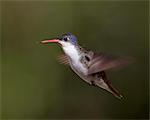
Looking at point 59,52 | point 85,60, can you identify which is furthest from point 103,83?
point 59,52

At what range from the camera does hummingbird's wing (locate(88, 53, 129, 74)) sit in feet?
5.34

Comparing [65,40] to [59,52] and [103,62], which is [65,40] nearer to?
[103,62]

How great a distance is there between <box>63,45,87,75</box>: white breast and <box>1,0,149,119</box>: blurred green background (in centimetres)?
266

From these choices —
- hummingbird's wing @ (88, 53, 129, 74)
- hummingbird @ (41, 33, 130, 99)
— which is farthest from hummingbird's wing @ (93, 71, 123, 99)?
hummingbird's wing @ (88, 53, 129, 74)

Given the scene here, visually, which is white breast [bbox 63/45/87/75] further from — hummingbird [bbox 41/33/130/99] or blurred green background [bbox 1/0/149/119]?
blurred green background [bbox 1/0/149/119]

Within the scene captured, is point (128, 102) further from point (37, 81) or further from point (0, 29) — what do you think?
point (0, 29)

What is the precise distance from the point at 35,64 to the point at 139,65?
1078mm

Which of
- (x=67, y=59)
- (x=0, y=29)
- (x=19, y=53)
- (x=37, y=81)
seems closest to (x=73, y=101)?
(x=37, y=81)

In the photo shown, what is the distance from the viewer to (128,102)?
15.5 feet

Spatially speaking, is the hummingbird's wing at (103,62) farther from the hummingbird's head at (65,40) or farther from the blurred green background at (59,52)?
the blurred green background at (59,52)

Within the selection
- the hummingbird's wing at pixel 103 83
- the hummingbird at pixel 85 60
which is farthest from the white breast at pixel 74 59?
the hummingbird's wing at pixel 103 83

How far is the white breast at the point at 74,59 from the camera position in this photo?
1741mm

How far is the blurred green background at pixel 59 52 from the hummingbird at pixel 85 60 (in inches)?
101

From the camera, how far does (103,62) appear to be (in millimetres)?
1710
